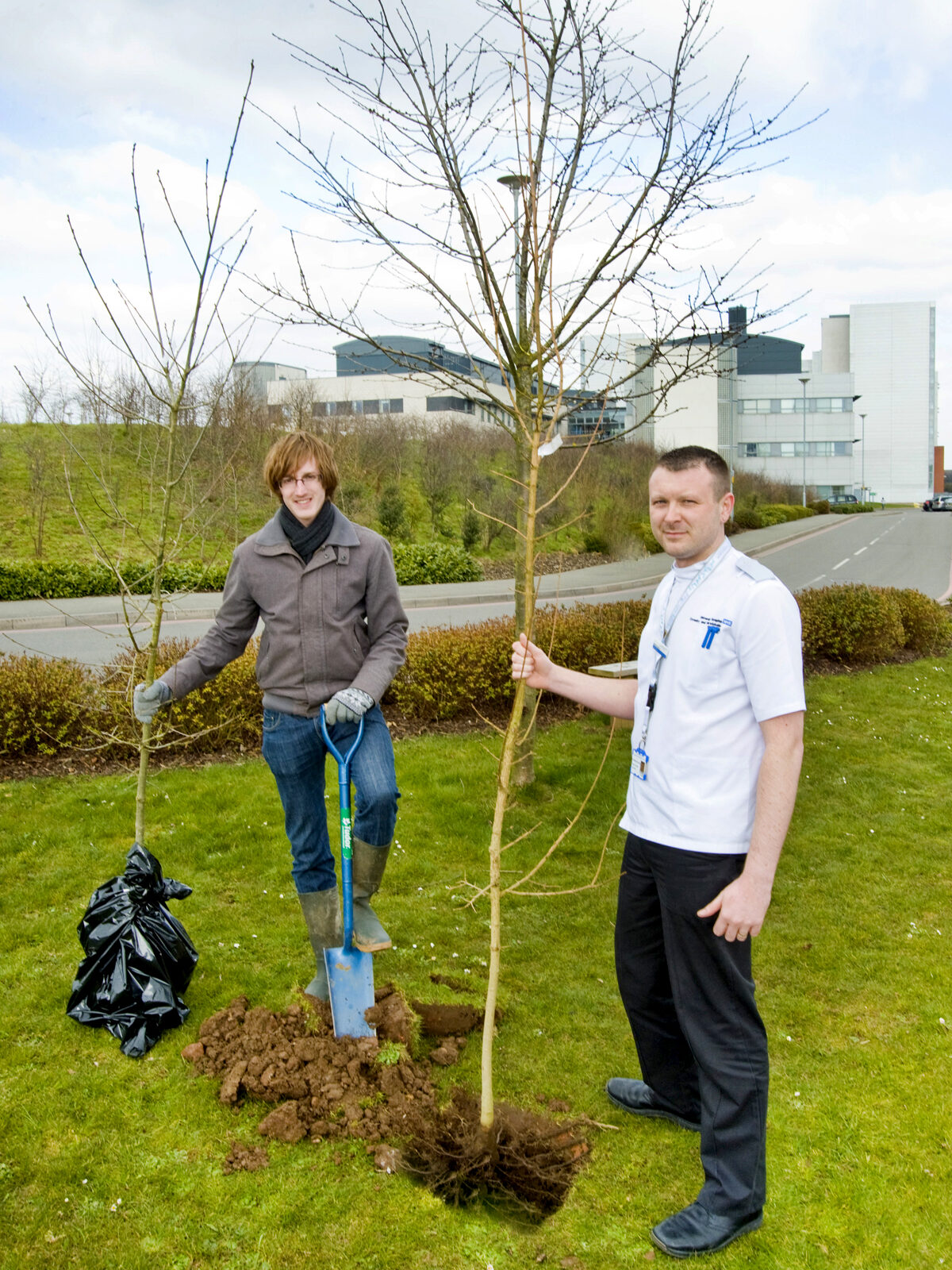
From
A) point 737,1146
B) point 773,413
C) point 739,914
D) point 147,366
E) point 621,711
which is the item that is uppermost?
point 773,413

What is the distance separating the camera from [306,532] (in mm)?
3252

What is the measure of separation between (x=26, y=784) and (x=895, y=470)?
108323 millimetres

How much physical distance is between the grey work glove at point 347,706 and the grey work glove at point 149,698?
1.97 ft

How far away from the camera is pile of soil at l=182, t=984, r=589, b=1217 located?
2711 mm

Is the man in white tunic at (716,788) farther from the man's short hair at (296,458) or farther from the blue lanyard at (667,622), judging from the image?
the man's short hair at (296,458)

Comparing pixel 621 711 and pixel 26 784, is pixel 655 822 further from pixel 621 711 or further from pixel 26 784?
pixel 26 784

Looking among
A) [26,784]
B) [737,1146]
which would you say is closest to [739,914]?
[737,1146]

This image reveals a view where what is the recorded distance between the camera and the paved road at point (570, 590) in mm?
13352

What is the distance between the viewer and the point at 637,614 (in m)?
9.55

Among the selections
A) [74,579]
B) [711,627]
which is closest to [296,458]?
[711,627]

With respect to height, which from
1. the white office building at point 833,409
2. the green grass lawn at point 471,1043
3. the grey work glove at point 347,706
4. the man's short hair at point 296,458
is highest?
the white office building at point 833,409

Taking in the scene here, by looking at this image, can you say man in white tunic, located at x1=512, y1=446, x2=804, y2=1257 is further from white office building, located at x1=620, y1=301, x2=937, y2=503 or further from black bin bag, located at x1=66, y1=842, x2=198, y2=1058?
white office building, located at x1=620, y1=301, x2=937, y2=503

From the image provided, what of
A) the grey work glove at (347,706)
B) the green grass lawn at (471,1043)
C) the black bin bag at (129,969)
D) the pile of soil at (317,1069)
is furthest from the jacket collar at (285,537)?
the green grass lawn at (471,1043)

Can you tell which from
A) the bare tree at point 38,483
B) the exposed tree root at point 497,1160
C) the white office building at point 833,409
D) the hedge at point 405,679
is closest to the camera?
the exposed tree root at point 497,1160
